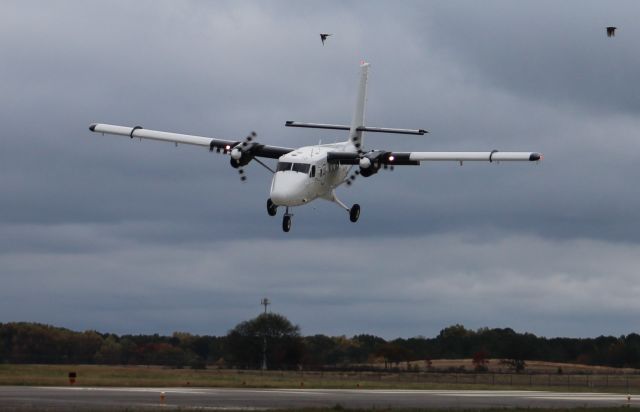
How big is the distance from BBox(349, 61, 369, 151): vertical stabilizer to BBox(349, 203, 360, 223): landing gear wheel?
574 cm

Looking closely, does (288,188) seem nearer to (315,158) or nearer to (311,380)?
(315,158)

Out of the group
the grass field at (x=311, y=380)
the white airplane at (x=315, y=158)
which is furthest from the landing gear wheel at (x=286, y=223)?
the grass field at (x=311, y=380)

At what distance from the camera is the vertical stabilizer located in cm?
7619

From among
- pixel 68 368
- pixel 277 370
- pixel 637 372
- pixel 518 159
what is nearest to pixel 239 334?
pixel 277 370

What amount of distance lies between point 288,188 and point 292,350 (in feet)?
325

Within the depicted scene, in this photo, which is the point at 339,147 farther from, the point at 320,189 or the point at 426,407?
the point at 426,407

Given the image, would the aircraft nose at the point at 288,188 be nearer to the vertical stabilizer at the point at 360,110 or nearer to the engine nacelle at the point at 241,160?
the engine nacelle at the point at 241,160

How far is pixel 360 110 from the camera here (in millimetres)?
77500

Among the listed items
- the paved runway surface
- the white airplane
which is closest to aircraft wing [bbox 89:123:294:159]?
the white airplane

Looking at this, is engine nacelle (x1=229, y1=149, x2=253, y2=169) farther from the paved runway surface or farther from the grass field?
the grass field

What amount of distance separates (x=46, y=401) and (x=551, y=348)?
122137mm

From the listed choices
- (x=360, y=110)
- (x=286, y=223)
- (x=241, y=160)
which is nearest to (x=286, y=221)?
(x=286, y=223)

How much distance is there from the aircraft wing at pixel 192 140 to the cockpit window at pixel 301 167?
6.16m

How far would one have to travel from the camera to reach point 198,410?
57281mm
